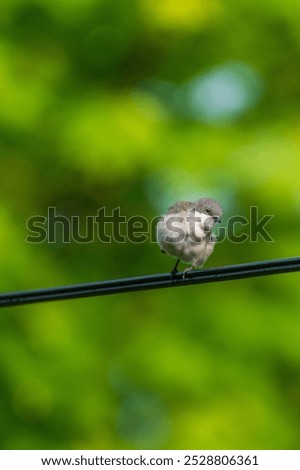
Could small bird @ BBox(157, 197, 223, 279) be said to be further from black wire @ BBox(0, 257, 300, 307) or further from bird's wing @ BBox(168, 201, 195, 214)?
black wire @ BBox(0, 257, 300, 307)

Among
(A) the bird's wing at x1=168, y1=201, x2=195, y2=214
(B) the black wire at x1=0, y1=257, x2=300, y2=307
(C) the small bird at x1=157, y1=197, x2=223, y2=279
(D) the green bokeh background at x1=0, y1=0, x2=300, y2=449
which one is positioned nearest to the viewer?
(B) the black wire at x1=0, y1=257, x2=300, y2=307

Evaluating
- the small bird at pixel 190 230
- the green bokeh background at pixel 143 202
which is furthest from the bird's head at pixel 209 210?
the green bokeh background at pixel 143 202

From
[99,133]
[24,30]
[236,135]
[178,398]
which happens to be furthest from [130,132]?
[178,398]

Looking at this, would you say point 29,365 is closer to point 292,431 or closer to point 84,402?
point 84,402

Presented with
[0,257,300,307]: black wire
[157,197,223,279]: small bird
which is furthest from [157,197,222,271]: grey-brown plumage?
[0,257,300,307]: black wire

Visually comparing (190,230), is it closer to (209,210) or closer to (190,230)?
(190,230)

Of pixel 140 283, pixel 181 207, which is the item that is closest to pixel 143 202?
pixel 181 207

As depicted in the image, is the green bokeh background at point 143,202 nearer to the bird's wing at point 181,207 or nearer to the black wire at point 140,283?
the bird's wing at point 181,207
